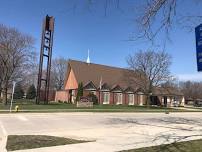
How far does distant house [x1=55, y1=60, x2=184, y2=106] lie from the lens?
55.4 metres

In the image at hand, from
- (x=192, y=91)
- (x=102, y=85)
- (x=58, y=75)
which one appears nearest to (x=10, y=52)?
(x=102, y=85)

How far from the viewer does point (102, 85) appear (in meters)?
56.7

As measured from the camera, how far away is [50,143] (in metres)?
9.96

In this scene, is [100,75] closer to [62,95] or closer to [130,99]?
[130,99]

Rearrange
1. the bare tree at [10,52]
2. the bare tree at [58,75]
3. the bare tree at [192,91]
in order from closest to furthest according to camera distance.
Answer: the bare tree at [10,52]
the bare tree at [58,75]
the bare tree at [192,91]

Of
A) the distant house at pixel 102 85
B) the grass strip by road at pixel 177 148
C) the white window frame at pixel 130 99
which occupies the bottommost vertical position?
the grass strip by road at pixel 177 148

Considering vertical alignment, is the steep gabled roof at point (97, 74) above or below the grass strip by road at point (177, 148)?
above

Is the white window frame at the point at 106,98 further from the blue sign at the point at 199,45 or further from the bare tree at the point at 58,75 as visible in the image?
the blue sign at the point at 199,45

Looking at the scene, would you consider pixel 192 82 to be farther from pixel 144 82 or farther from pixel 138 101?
pixel 144 82

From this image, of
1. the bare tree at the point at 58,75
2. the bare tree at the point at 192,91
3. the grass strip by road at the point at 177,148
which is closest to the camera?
the grass strip by road at the point at 177,148

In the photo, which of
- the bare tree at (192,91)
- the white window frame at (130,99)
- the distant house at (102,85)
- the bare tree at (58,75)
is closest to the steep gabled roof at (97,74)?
the distant house at (102,85)

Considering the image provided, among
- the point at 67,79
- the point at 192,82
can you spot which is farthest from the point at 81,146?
the point at 192,82

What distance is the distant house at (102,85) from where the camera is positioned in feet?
182

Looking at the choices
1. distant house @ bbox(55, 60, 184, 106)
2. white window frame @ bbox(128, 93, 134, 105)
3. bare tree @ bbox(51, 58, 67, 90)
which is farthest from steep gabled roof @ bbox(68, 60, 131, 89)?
bare tree @ bbox(51, 58, 67, 90)
